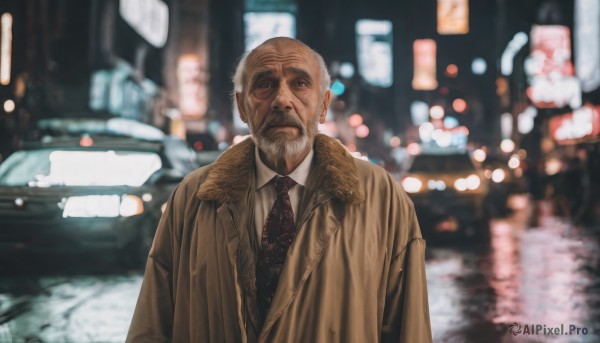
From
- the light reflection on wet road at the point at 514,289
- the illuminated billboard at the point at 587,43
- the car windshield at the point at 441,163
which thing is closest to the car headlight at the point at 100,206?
→ the light reflection on wet road at the point at 514,289

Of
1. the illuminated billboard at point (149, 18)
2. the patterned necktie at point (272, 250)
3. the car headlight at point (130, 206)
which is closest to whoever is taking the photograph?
the patterned necktie at point (272, 250)

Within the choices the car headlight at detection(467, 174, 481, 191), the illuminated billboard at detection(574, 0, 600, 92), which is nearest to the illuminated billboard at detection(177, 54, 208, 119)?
the illuminated billboard at detection(574, 0, 600, 92)

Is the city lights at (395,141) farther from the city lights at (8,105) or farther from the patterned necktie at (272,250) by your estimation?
the patterned necktie at (272,250)

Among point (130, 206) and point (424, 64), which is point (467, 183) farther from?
point (424, 64)

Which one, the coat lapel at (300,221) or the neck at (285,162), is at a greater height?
the neck at (285,162)

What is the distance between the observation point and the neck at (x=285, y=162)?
276 centimetres

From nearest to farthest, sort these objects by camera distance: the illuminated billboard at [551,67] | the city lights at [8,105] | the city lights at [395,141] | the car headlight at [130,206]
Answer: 1. the car headlight at [130,206]
2. the city lights at [8,105]
3. the illuminated billboard at [551,67]
4. the city lights at [395,141]

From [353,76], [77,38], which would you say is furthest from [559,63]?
[353,76]

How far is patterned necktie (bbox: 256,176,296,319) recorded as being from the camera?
8.35 ft

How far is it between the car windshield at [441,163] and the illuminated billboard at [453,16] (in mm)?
44316

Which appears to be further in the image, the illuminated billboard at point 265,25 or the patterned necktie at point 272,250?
the illuminated billboard at point 265,25

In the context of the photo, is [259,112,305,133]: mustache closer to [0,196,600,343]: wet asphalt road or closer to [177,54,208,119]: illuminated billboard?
[0,196,600,343]: wet asphalt road

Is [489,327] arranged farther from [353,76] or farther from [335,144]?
[353,76]

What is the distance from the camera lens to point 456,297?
7.39 metres
